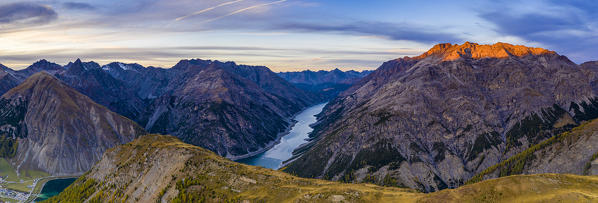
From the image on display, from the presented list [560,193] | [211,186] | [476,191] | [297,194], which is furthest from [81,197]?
[560,193]

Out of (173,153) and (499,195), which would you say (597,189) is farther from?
(173,153)

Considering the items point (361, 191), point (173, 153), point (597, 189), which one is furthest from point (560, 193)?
point (173, 153)

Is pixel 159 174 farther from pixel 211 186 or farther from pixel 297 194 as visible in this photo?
pixel 297 194

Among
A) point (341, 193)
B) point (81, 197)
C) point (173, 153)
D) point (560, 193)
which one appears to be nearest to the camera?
point (560, 193)

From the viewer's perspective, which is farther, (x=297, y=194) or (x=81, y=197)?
(x=81, y=197)

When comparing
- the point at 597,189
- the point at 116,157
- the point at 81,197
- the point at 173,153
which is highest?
the point at 597,189

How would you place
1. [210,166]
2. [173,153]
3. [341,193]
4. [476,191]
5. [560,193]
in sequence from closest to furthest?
[560,193] → [476,191] → [341,193] → [210,166] → [173,153]

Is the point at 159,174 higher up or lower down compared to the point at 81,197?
higher up
